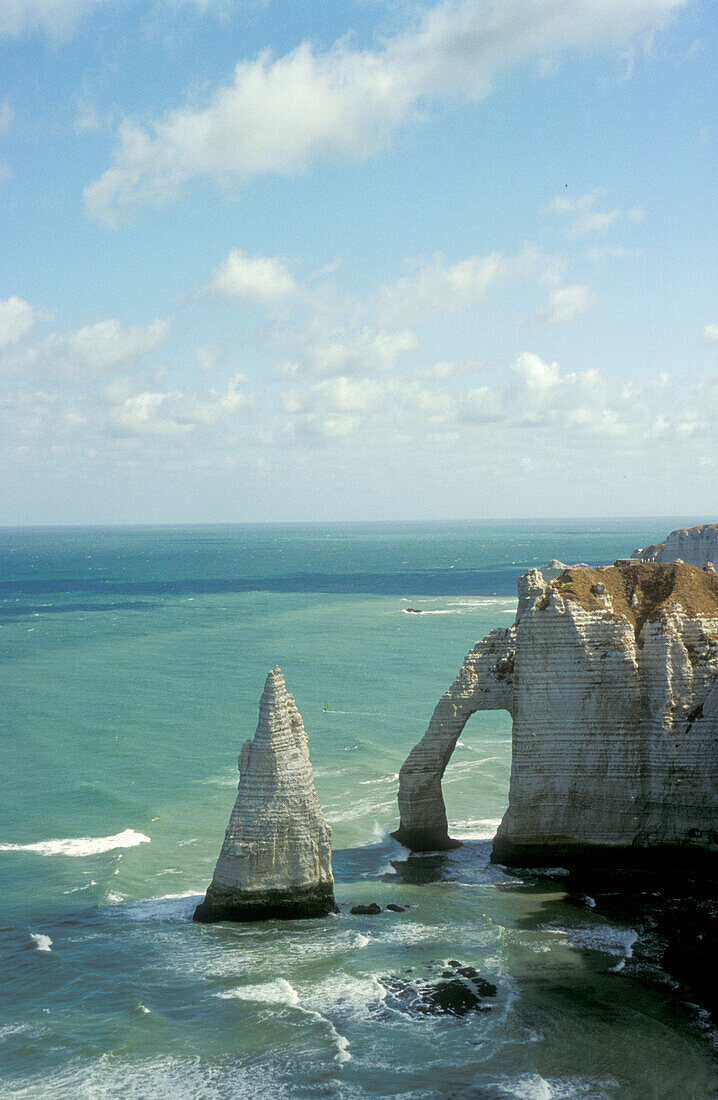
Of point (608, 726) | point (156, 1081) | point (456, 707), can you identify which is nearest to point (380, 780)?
point (456, 707)

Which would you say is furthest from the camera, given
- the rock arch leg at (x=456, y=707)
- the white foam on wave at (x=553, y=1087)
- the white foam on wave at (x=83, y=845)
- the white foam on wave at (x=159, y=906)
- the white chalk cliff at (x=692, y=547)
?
the white chalk cliff at (x=692, y=547)

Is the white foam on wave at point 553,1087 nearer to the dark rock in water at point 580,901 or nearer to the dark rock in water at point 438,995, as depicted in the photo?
the dark rock in water at point 438,995

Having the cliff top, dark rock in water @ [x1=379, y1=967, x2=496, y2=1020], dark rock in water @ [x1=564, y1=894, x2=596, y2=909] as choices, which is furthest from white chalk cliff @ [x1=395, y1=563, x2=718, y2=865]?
dark rock in water @ [x1=379, y1=967, x2=496, y2=1020]

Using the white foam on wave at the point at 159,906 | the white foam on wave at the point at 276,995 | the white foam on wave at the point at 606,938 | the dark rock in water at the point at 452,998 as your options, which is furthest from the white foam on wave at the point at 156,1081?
the white foam on wave at the point at 606,938

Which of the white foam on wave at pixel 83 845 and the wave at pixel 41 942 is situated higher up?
the wave at pixel 41 942

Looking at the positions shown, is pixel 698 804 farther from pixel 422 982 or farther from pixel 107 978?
pixel 107 978

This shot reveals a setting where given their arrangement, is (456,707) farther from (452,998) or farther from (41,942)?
(41,942)

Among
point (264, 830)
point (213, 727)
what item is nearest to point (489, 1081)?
point (264, 830)
